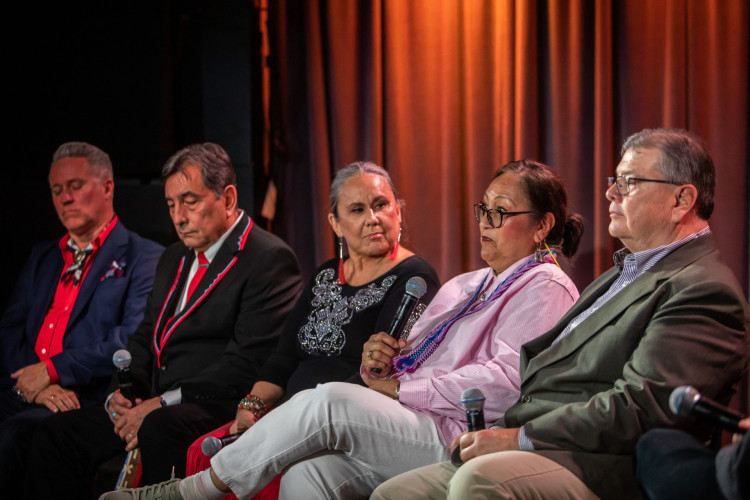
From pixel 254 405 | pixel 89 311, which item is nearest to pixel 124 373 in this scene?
pixel 254 405

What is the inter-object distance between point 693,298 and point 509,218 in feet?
2.71

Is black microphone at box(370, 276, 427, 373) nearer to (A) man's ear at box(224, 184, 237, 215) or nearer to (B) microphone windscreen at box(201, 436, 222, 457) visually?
(B) microphone windscreen at box(201, 436, 222, 457)

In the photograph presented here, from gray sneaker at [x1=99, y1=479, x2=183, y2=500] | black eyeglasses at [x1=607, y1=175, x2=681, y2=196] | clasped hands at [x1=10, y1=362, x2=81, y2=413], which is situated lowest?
gray sneaker at [x1=99, y1=479, x2=183, y2=500]

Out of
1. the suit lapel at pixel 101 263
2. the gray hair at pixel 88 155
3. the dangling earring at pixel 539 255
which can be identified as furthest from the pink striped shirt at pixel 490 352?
the gray hair at pixel 88 155

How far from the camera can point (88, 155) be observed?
3832 mm

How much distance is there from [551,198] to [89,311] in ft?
7.18

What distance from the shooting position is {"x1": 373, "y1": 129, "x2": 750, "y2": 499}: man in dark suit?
1847 mm

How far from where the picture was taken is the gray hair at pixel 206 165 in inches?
133

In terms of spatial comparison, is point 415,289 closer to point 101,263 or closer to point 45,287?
point 101,263

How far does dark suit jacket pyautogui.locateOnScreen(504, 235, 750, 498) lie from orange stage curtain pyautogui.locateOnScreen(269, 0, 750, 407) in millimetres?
1074

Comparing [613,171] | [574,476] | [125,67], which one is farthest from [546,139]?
[125,67]

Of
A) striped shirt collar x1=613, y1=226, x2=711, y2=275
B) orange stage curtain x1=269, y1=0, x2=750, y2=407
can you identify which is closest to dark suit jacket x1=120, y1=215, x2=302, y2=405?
orange stage curtain x1=269, y1=0, x2=750, y2=407

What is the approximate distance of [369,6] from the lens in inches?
141

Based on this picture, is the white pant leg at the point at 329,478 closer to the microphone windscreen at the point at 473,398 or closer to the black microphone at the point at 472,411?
the black microphone at the point at 472,411
